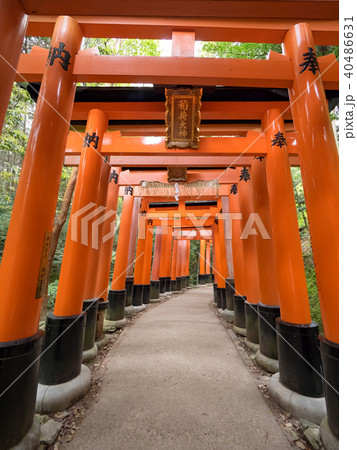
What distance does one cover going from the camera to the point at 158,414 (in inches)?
112

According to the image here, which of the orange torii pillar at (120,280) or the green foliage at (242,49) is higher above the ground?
the green foliage at (242,49)

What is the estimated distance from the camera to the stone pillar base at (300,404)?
9.02 feet

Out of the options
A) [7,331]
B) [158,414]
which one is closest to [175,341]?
[158,414]

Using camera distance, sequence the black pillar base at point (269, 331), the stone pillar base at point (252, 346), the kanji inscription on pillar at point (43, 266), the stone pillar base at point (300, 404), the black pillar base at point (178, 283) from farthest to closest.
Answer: the black pillar base at point (178, 283), the stone pillar base at point (252, 346), the black pillar base at point (269, 331), the stone pillar base at point (300, 404), the kanji inscription on pillar at point (43, 266)

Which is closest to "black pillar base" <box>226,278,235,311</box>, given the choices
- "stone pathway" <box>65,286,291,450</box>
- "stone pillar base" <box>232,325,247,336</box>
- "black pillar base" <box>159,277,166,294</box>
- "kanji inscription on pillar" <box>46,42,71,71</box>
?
"stone pillar base" <box>232,325,247,336</box>

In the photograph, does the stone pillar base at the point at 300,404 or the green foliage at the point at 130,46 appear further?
the green foliage at the point at 130,46

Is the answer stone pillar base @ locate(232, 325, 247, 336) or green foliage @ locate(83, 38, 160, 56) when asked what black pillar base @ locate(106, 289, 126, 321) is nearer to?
stone pillar base @ locate(232, 325, 247, 336)

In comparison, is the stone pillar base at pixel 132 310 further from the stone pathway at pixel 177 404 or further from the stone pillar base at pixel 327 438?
the stone pillar base at pixel 327 438

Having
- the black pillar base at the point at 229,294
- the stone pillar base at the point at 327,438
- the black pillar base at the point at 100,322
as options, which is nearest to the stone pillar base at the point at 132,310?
the black pillar base at the point at 100,322

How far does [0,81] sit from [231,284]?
8.19m

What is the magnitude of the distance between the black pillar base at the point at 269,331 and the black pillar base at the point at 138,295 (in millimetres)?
6852

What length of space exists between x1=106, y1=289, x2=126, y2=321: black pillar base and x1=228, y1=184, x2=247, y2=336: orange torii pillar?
3895 millimetres

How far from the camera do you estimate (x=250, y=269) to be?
19.3 feet

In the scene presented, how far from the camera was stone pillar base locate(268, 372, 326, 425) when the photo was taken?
108 inches
